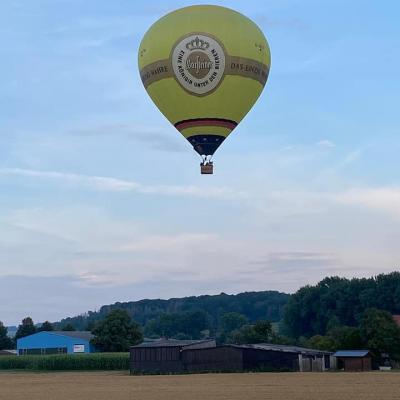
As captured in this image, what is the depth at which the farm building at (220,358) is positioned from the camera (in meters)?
72.5

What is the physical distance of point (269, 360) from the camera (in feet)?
239

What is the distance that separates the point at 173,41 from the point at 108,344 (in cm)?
6883

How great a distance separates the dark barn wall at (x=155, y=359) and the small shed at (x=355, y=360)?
47.0 feet

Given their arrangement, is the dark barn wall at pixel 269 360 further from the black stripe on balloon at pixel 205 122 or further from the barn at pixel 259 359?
the black stripe on balloon at pixel 205 122

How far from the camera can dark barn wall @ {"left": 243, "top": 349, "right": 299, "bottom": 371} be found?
7225 centimetres

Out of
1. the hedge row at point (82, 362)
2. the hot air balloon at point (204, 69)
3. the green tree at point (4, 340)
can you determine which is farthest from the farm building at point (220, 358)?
the green tree at point (4, 340)

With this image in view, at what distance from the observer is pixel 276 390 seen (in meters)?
45.1

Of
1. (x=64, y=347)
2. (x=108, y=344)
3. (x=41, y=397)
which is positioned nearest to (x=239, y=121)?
(x=41, y=397)

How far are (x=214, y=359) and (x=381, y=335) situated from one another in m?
15.1

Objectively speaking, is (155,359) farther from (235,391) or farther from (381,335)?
(235,391)

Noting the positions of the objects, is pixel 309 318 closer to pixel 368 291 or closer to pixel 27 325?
pixel 368 291

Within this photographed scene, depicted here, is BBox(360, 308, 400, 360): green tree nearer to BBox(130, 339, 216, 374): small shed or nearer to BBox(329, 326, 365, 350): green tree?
BBox(329, 326, 365, 350): green tree

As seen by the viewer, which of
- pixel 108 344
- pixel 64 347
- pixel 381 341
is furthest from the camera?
pixel 64 347

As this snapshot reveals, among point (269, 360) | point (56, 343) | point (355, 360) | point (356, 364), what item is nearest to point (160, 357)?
point (269, 360)
